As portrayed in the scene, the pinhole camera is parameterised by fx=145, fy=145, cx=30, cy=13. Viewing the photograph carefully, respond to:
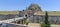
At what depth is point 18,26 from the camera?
15172 millimetres

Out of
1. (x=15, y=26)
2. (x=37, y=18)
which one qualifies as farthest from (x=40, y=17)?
(x=15, y=26)

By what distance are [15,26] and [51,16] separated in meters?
13.7

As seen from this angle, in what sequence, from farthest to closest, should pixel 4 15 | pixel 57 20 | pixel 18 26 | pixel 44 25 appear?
pixel 4 15 < pixel 57 20 < pixel 18 26 < pixel 44 25

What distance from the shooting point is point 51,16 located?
27953 mm

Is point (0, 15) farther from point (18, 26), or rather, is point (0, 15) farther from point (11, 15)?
point (18, 26)

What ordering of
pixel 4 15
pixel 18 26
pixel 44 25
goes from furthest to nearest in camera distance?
pixel 4 15, pixel 18 26, pixel 44 25

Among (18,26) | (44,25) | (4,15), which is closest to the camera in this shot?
(44,25)

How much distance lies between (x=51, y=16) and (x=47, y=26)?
14.9 m

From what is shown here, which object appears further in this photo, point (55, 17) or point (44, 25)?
point (55, 17)

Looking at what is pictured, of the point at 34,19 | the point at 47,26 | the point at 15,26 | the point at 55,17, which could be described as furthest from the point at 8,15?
the point at 47,26

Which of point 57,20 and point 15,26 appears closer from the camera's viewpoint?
point 15,26

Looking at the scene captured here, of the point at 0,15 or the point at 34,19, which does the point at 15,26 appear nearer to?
the point at 34,19

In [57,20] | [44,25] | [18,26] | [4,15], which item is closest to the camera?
[44,25]

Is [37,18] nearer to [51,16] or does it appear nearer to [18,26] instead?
[51,16]
